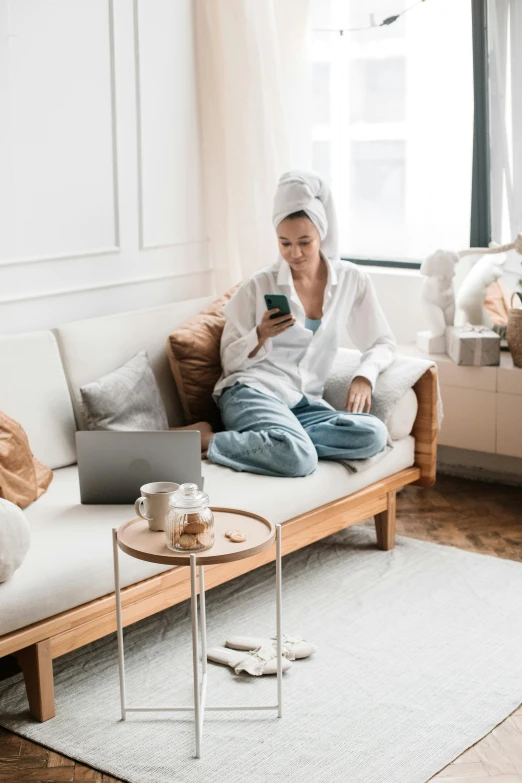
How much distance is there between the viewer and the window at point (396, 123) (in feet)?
14.0

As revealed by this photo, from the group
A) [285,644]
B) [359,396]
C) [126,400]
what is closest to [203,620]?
[285,644]

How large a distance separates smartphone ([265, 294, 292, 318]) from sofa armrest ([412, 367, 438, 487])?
558 millimetres

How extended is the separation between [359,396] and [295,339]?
0.31 meters

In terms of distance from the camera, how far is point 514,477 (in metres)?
4.17

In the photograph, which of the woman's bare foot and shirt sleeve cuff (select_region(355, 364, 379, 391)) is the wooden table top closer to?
the woman's bare foot

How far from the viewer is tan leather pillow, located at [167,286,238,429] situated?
3352 mm

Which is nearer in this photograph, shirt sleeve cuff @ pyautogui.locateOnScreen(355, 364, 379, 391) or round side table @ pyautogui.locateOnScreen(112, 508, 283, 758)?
round side table @ pyautogui.locateOnScreen(112, 508, 283, 758)

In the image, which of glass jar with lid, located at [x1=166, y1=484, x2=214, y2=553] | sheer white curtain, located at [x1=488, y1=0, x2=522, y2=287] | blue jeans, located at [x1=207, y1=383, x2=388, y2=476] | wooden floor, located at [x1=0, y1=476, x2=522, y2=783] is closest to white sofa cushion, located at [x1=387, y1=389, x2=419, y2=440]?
blue jeans, located at [x1=207, y1=383, x2=388, y2=476]

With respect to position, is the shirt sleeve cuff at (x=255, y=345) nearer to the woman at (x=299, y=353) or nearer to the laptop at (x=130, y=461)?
the woman at (x=299, y=353)

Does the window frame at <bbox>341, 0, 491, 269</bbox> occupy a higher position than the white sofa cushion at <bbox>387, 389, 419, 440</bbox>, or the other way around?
the window frame at <bbox>341, 0, 491, 269</bbox>

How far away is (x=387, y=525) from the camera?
338 centimetres

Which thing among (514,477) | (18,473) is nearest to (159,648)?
(18,473)

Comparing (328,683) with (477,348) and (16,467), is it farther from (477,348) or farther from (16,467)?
(477,348)

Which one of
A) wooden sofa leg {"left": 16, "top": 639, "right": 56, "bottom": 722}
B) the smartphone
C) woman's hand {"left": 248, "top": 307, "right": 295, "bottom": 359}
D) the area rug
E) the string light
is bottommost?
the area rug
